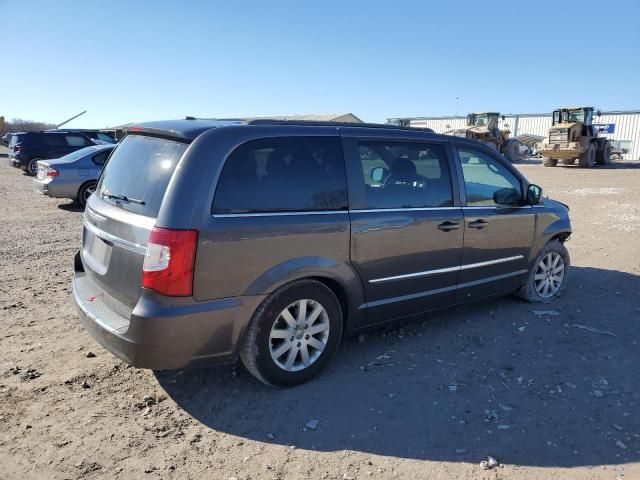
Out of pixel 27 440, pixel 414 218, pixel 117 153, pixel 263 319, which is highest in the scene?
pixel 117 153

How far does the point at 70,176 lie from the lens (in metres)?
11.1

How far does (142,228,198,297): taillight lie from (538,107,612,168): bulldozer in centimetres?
3082

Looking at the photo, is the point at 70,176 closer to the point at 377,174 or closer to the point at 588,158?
the point at 377,174

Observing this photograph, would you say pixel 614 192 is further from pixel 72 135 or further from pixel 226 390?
pixel 72 135

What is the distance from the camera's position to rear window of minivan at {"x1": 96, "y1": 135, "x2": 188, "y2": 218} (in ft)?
10.3

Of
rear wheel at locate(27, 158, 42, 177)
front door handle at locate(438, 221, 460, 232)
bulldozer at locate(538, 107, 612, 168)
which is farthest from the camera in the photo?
bulldozer at locate(538, 107, 612, 168)

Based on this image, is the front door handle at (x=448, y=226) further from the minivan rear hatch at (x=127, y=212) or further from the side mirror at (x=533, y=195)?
the minivan rear hatch at (x=127, y=212)

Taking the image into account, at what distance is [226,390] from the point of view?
3.54 metres

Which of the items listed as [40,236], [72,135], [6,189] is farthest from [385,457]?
[72,135]

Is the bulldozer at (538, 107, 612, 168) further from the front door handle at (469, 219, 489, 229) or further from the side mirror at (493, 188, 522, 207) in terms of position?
the front door handle at (469, 219, 489, 229)

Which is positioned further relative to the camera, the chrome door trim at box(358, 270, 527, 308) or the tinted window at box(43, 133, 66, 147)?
the tinted window at box(43, 133, 66, 147)

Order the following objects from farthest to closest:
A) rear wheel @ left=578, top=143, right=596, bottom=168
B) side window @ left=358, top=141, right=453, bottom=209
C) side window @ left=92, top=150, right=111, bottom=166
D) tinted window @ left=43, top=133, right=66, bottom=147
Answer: rear wheel @ left=578, top=143, right=596, bottom=168, tinted window @ left=43, top=133, right=66, bottom=147, side window @ left=92, top=150, right=111, bottom=166, side window @ left=358, top=141, right=453, bottom=209

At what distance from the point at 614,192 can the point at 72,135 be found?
794 inches

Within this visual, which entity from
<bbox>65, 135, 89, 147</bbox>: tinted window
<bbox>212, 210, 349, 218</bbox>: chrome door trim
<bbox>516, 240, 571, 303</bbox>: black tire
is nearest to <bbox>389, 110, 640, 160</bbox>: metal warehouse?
<bbox>65, 135, 89, 147</bbox>: tinted window
